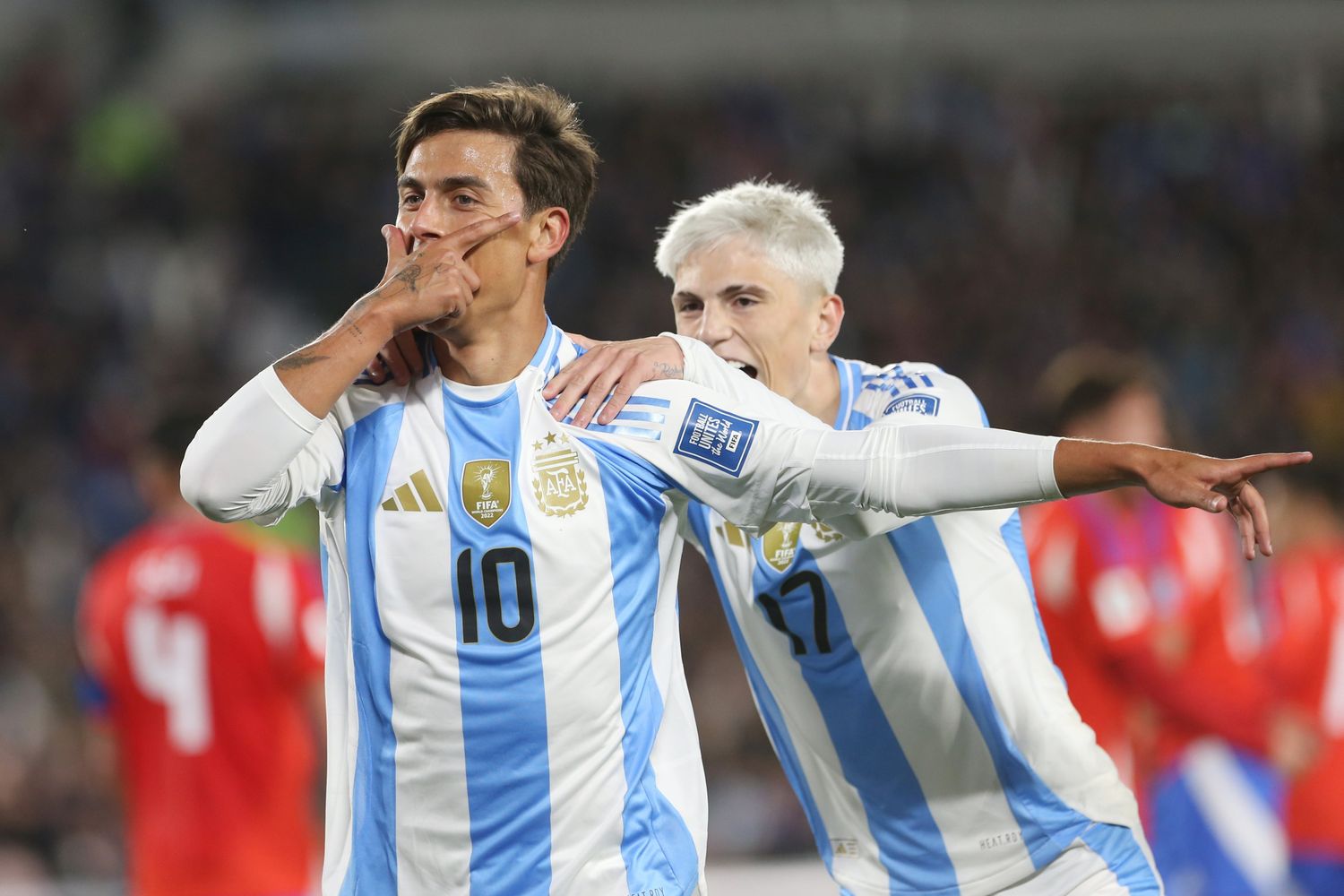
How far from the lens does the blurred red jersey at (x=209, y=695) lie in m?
5.86

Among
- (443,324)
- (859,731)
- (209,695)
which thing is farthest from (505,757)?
(209,695)

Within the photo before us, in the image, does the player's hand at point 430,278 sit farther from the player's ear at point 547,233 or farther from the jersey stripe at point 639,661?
the jersey stripe at point 639,661

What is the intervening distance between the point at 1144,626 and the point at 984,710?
2.60 meters

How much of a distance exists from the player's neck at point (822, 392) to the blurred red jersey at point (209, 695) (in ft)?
8.82

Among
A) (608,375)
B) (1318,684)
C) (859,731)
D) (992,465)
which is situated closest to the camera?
(992,465)

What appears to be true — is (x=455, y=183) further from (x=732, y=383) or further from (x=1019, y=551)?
(x=1019, y=551)

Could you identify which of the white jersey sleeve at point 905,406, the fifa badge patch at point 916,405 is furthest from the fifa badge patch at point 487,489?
the fifa badge patch at point 916,405

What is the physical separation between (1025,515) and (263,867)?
3.97m

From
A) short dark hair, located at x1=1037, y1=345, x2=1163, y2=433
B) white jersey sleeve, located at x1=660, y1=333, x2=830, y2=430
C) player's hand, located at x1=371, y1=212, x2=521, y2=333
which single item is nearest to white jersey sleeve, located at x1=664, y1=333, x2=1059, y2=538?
white jersey sleeve, located at x1=660, y1=333, x2=830, y2=430

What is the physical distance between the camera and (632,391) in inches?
119

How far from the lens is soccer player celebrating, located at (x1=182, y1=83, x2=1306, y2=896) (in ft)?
9.23

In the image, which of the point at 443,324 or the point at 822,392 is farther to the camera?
the point at 822,392

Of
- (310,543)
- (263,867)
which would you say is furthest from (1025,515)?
(310,543)

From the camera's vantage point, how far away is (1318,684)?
6598mm
